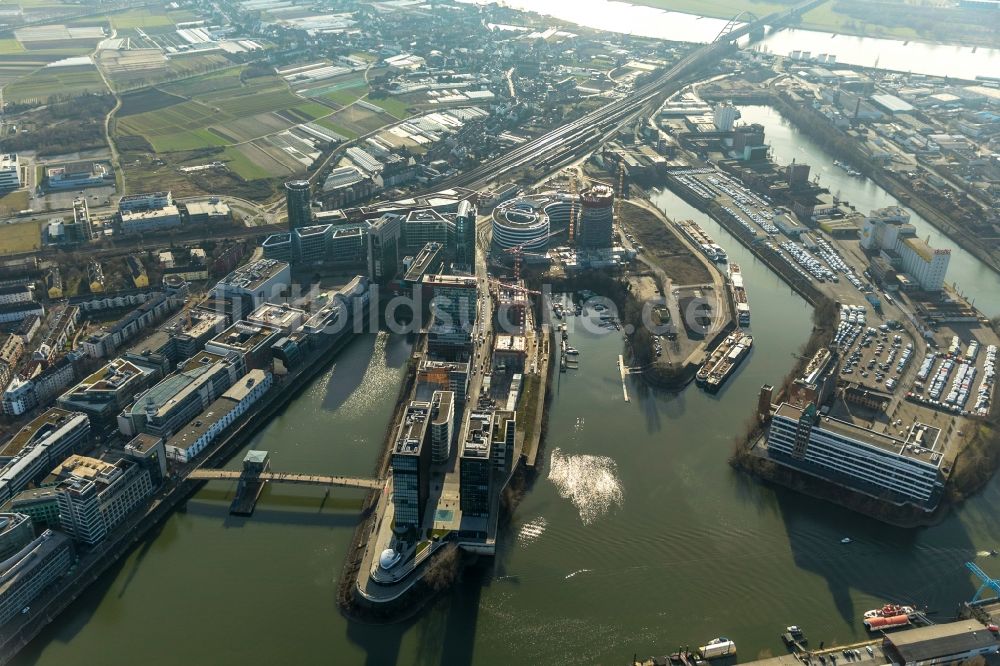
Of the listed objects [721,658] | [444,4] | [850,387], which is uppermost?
[444,4]

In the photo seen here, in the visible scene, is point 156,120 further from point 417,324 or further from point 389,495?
point 389,495

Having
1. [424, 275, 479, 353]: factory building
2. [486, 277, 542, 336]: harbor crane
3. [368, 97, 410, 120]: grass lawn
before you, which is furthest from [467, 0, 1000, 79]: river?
[424, 275, 479, 353]: factory building

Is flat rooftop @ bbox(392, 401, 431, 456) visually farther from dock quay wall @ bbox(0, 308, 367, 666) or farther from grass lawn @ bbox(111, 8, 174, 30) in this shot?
grass lawn @ bbox(111, 8, 174, 30)

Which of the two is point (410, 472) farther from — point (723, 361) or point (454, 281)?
point (723, 361)

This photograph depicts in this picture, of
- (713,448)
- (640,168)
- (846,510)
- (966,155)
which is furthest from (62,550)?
(966,155)

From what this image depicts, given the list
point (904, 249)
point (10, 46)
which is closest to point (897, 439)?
point (904, 249)
